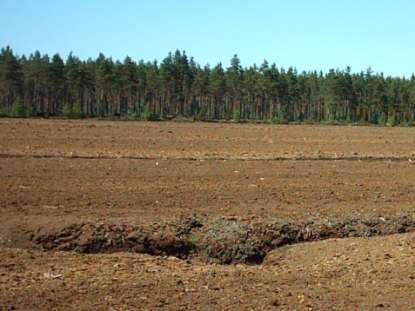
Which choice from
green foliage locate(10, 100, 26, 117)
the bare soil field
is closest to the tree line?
green foliage locate(10, 100, 26, 117)

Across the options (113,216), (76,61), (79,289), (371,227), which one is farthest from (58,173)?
(76,61)

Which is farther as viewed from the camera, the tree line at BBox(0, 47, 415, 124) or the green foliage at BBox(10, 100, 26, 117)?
the tree line at BBox(0, 47, 415, 124)

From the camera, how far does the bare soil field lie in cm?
732

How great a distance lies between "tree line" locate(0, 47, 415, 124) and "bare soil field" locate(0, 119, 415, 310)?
7472 cm

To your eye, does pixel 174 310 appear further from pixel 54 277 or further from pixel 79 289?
pixel 54 277

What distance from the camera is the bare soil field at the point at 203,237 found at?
7.32 meters

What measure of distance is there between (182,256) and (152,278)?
7.27 ft

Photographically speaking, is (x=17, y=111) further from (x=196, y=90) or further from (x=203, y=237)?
(x=203, y=237)

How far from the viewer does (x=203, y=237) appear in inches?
407

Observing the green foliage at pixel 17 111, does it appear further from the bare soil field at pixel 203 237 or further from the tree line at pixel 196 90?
the bare soil field at pixel 203 237

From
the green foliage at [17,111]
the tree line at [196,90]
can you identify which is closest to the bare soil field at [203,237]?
the green foliage at [17,111]

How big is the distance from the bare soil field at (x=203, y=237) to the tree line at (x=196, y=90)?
7472cm

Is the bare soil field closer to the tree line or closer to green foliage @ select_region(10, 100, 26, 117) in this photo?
green foliage @ select_region(10, 100, 26, 117)

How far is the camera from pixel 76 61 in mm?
103125
